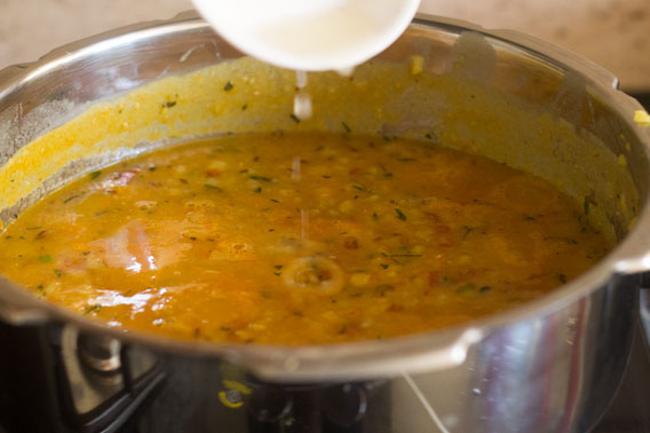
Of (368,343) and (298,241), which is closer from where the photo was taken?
(368,343)

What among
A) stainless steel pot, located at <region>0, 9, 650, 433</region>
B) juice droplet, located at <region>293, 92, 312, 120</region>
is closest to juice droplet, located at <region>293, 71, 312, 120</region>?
juice droplet, located at <region>293, 92, 312, 120</region>

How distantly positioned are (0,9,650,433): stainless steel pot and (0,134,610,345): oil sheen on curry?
11 centimetres

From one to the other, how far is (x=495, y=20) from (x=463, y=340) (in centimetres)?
118

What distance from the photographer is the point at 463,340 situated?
902 millimetres

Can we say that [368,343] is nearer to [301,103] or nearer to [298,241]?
[298,241]

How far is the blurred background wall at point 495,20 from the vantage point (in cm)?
188

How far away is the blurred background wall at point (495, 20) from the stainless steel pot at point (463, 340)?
10.2 inches

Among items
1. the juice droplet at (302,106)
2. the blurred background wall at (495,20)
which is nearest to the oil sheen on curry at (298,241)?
the juice droplet at (302,106)

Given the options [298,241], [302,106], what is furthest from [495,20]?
[298,241]

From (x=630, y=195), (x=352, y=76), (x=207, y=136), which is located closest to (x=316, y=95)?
(x=352, y=76)

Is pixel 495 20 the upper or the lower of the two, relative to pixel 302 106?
upper

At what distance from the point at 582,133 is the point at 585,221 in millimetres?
149

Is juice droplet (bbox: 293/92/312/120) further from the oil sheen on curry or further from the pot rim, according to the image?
the pot rim

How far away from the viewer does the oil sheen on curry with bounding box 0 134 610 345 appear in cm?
139
